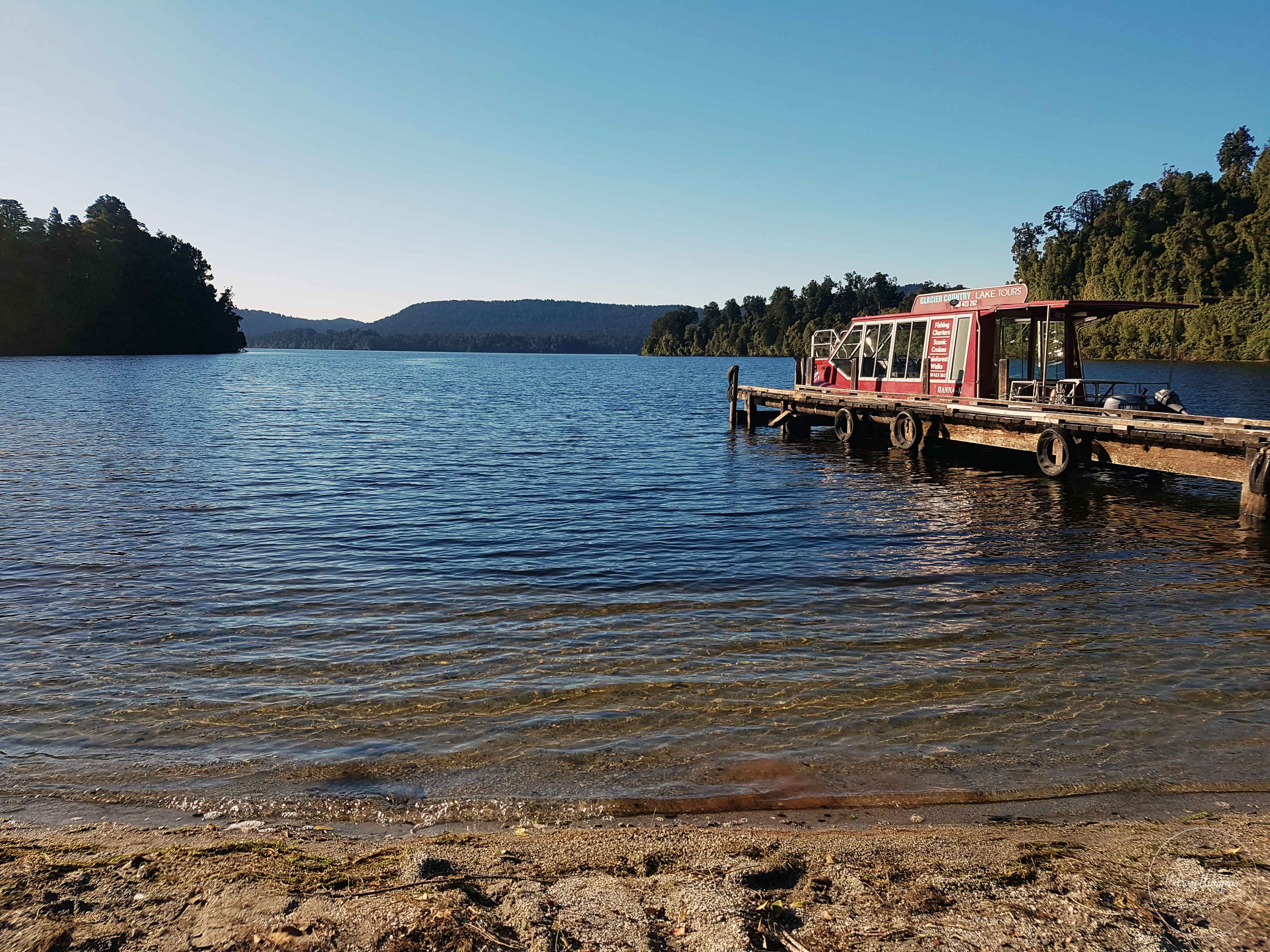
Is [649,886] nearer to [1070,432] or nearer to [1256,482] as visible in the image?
[1256,482]

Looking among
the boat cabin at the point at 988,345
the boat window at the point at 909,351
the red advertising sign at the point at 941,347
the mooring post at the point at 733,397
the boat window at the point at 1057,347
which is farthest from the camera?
the mooring post at the point at 733,397

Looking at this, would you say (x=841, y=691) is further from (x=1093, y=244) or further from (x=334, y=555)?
(x=1093, y=244)

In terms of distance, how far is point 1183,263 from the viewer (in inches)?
4692

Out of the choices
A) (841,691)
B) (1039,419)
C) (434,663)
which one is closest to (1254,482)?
(1039,419)

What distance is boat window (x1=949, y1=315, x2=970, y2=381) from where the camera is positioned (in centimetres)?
2314

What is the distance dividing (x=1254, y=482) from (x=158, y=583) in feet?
57.7

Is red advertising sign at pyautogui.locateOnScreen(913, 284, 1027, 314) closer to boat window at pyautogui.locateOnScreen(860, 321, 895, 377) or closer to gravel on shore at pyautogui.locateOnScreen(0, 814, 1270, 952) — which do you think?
boat window at pyautogui.locateOnScreen(860, 321, 895, 377)

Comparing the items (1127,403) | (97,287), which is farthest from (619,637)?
(97,287)

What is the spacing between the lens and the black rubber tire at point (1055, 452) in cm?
1806

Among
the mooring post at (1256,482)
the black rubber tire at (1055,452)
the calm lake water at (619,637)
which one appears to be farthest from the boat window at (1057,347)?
the mooring post at (1256,482)

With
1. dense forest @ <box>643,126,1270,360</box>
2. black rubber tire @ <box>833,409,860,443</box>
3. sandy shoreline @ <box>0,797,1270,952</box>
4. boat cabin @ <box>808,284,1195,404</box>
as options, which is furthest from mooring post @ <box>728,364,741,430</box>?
dense forest @ <box>643,126,1270,360</box>

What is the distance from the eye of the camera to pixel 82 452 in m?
25.5

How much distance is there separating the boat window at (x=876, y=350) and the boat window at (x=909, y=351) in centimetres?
35

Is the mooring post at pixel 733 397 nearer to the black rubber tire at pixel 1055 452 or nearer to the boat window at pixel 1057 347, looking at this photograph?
the boat window at pixel 1057 347
